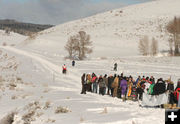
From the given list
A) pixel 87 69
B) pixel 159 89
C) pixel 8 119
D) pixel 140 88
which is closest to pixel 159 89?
pixel 159 89

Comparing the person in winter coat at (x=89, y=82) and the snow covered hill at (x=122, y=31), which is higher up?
the snow covered hill at (x=122, y=31)

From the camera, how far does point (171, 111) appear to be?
552cm

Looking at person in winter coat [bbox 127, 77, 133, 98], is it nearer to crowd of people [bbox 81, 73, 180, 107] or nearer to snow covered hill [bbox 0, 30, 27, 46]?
crowd of people [bbox 81, 73, 180, 107]

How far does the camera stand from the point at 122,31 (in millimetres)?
93000

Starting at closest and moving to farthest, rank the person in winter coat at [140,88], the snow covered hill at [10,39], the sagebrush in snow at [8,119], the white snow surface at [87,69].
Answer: the white snow surface at [87,69]
the sagebrush in snow at [8,119]
the person in winter coat at [140,88]
the snow covered hill at [10,39]

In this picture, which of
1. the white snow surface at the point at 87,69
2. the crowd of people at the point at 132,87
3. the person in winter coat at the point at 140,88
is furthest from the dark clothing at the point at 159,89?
the person in winter coat at the point at 140,88

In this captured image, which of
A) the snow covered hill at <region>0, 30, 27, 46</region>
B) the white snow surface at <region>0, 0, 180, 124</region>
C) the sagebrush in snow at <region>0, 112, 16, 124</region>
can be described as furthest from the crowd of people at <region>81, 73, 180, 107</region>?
the snow covered hill at <region>0, 30, 27, 46</region>

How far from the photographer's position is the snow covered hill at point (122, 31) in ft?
242

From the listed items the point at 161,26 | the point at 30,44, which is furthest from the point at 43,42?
the point at 161,26

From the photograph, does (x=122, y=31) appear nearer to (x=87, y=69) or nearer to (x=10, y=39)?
(x=87, y=69)

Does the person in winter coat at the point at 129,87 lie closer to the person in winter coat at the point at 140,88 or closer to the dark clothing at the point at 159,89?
the person in winter coat at the point at 140,88

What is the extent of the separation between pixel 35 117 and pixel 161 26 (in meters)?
88.5

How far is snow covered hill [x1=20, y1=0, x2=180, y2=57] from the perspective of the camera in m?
73.7

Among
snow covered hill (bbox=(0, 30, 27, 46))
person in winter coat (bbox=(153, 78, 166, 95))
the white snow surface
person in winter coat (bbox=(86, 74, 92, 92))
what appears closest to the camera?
the white snow surface
